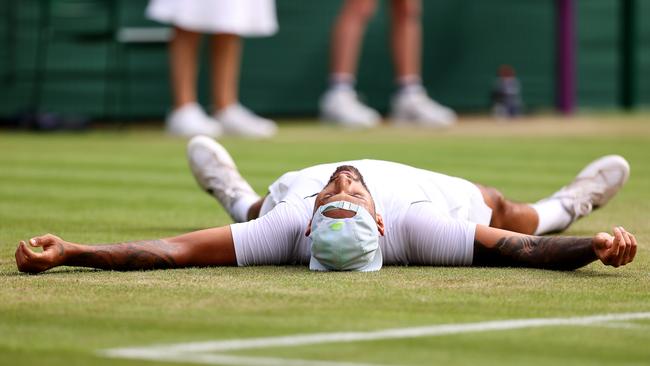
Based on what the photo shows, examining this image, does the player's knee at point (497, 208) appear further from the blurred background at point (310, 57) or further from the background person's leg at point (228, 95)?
the blurred background at point (310, 57)

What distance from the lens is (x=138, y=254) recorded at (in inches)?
188

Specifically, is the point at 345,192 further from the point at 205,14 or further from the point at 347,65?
the point at 347,65

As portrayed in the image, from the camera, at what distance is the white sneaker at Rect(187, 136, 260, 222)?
19.8 ft

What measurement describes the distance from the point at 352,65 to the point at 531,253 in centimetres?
965

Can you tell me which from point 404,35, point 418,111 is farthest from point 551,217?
point 418,111

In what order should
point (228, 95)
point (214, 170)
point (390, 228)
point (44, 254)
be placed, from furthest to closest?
point (228, 95) → point (214, 170) → point (390, 228) → point (44, 254)

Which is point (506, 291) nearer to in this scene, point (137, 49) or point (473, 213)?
point (473, 213)

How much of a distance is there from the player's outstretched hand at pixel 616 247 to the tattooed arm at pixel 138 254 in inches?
48.2

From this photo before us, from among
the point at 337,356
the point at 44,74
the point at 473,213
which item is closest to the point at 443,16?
the point at 44,74

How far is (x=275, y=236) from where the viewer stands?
486 cm

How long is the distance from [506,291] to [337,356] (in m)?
1.17

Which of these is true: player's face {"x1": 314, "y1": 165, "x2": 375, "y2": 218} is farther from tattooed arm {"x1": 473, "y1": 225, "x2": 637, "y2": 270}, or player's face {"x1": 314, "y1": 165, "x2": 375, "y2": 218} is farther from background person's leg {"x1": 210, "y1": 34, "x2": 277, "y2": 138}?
background person's leg {"x1": 210, "y1": 34, "x2": 277, "y2": 138}

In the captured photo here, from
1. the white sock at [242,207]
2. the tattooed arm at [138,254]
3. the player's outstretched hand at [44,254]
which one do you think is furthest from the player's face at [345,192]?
the white sock at [242,207]

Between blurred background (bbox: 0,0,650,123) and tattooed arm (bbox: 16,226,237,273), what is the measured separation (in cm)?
920
